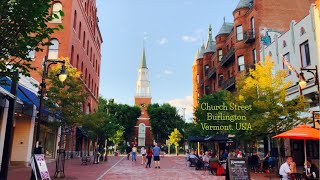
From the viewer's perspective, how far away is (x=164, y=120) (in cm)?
7688

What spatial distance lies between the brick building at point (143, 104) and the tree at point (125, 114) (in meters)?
5.08

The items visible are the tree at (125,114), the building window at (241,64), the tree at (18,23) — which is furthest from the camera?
the tree at (125,114)

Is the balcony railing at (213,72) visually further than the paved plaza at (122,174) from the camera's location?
Yes

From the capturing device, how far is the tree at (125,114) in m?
77.6

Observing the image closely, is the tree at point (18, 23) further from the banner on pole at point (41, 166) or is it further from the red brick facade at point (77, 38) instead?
the red brick facade at point (77, 38)

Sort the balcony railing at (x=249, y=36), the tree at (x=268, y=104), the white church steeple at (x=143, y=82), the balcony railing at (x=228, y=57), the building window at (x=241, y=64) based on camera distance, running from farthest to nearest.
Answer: the white church steeple at (x=143, y=82) < the balcony railing at (x=228, y=57) < the building window at (x=241, y=64) < the balcony railing at (x=249, y=36) < the tree at (x=268, y=104)

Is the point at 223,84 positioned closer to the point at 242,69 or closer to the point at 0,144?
the point at 242,69

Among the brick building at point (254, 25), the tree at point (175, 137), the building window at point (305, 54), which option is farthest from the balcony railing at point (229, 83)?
the tree at point (175, 137)

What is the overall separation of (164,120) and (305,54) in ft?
185

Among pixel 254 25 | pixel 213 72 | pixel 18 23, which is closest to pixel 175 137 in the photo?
pixel 213 72

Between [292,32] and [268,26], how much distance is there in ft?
27.8

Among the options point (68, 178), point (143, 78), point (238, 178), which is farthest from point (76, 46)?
point (143, 78)

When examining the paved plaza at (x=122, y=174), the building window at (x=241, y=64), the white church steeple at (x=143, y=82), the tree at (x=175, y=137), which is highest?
the white church steeple at (x=143, y=82)

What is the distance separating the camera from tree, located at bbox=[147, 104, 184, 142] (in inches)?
3027
